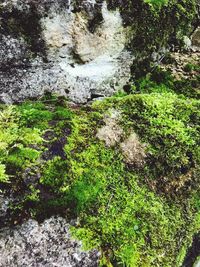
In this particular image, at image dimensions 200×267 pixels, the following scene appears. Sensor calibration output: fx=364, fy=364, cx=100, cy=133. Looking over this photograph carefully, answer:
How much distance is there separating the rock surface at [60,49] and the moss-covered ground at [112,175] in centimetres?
97

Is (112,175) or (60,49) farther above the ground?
(60,49)

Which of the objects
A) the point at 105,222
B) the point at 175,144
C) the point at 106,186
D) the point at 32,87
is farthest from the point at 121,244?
the point at 32,87

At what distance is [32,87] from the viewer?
6.27 m

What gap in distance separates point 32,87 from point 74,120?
1826 millimetres

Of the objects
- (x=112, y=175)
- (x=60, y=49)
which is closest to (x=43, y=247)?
(x=112, y=175)

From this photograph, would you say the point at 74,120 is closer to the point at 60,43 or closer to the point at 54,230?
the point at 54,230

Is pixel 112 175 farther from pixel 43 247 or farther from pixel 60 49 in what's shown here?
pixel 60 49

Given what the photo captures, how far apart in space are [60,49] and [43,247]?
12.2ft

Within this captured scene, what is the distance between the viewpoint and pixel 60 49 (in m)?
6.31

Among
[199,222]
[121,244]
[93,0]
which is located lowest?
[199,222]

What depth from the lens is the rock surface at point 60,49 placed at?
5.97 m

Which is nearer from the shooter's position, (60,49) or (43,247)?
(43,247)

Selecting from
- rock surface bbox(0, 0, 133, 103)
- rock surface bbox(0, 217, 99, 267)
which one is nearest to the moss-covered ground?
rock surface bbox(0, 217, 99, 267)

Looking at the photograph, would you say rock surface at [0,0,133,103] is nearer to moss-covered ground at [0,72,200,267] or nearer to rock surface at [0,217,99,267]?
moss-covered ground at [0,72,200,267]
